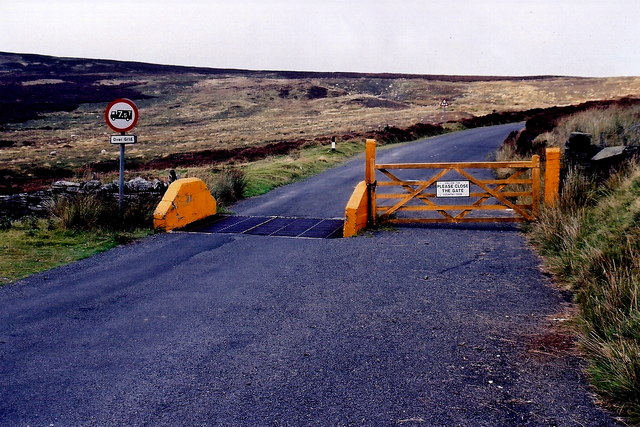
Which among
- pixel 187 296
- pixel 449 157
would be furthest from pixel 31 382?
pixel 449 157

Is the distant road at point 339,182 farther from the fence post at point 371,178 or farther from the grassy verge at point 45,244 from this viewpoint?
the grassy verge at point 45,244

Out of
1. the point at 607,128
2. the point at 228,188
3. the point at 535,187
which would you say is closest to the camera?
the point at 535,187

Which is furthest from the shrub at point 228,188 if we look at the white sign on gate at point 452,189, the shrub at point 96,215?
the white sign on gate at point 452,189

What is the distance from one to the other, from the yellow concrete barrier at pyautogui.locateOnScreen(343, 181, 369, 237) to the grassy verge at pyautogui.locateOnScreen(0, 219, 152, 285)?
3.87 m

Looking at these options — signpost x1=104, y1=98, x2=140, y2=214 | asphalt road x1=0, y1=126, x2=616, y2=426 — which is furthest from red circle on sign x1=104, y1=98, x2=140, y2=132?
asphalt road x1=0, y1=126, x2=616, y2=426

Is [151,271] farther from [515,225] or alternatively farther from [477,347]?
[515,225]

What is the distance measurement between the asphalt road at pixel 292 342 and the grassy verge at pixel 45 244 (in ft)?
1.33

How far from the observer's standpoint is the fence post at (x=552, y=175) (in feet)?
Result: 37.4

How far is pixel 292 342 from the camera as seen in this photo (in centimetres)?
559

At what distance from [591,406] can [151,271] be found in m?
6.17

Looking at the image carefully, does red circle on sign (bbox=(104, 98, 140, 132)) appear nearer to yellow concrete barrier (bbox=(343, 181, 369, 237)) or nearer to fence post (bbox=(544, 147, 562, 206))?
yellow concrete barrier (bbox=(343, 181, 369, 237))

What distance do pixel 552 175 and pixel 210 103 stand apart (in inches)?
3210

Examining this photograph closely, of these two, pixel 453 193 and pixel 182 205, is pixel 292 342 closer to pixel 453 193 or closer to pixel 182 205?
pixel 453 193

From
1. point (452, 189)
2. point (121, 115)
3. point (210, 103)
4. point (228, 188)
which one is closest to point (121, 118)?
point (121, 115)
